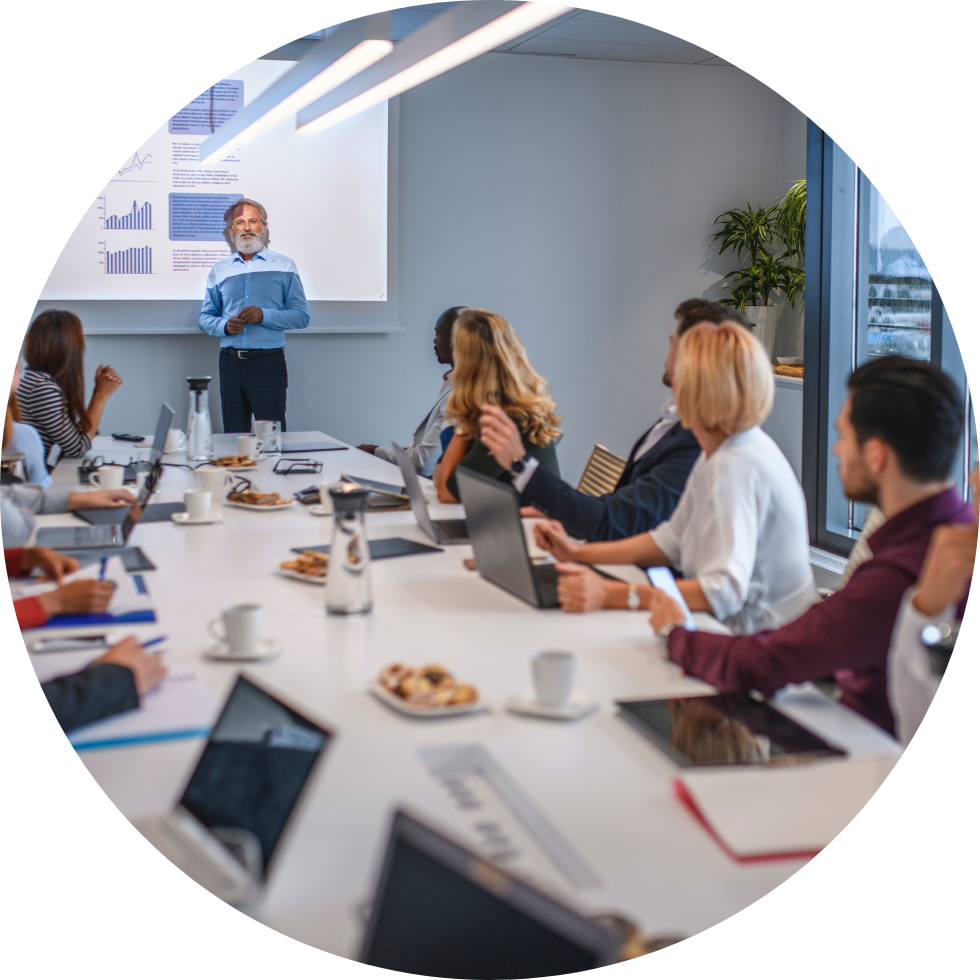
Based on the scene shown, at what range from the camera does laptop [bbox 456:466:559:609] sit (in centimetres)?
173

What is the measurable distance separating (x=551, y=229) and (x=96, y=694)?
3.53 ft

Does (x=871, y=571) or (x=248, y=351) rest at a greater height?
(x=248, y=351)

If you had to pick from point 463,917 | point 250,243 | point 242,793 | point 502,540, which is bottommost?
point 463,917

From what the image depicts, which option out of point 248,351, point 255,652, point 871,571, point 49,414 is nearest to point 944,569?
point 871,571

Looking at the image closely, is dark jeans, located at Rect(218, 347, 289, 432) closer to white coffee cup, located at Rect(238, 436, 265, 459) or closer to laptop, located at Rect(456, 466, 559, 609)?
white coffee cup, located at Rect(238, 436, 265, 459)

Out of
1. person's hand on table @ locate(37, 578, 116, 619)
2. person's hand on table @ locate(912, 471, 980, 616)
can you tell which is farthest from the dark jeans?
person's hand on table @ locate(912, 471, 980, 616)

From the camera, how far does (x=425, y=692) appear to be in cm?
157

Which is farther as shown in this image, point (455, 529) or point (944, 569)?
point (455, 529)

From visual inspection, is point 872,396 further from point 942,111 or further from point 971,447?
point 942,111

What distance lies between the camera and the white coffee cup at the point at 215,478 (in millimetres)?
1905

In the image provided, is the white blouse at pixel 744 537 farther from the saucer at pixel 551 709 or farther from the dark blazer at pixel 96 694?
the dark blazer at pixel 96 694

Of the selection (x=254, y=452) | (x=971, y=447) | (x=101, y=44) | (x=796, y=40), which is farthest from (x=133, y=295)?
(x=796, y=40)

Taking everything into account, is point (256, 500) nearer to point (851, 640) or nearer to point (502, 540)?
point (502, 540)

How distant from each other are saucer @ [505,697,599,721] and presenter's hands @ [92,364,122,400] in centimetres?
86
